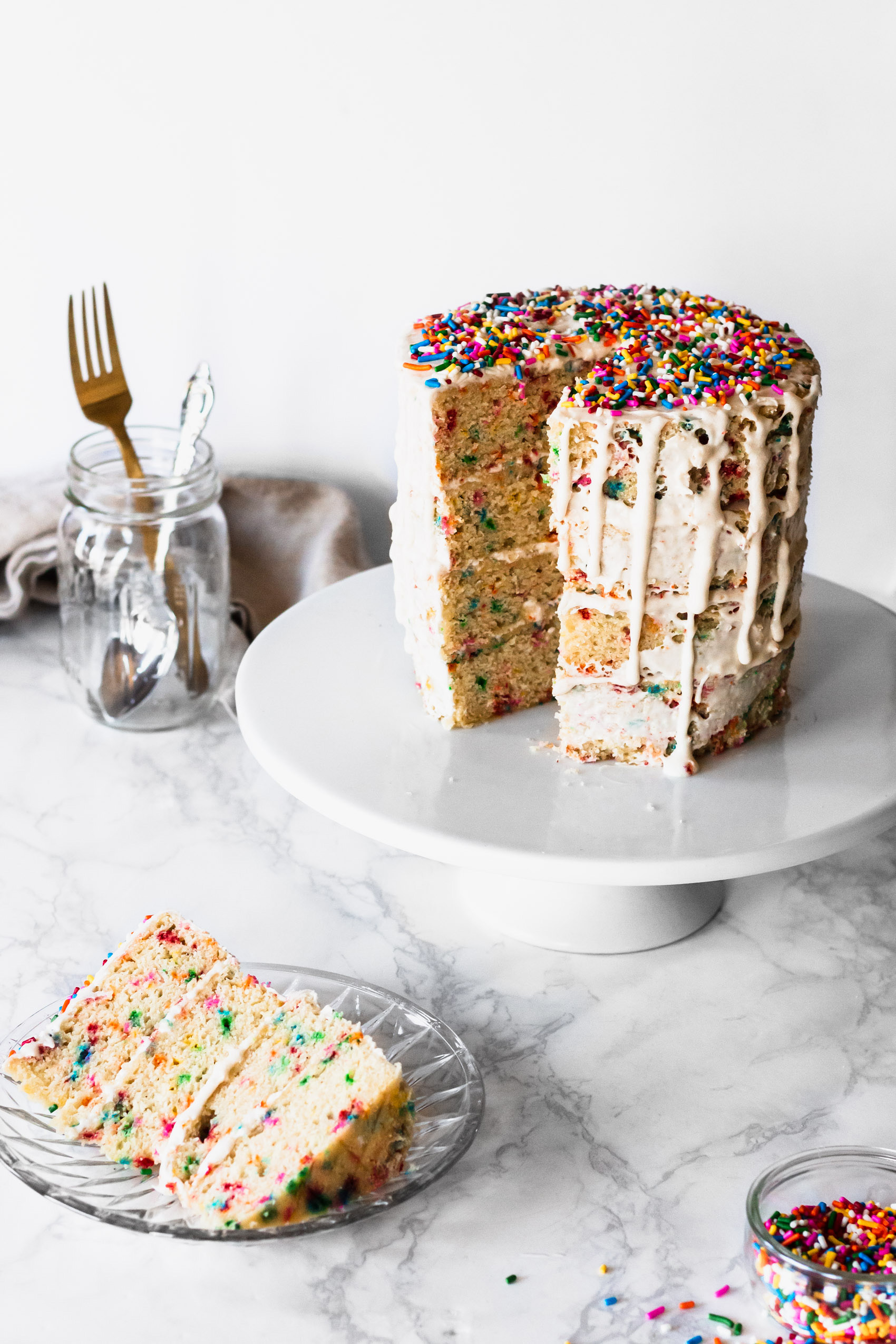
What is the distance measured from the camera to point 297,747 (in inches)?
62.7

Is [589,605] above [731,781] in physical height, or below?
above

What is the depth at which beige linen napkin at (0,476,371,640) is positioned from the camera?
230 centimetres

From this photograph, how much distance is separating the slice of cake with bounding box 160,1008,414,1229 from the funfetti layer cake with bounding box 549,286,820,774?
0.50 metres

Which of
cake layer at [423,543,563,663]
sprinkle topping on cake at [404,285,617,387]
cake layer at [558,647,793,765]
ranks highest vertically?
sprinkle topping on cake at [404,285,617,387]

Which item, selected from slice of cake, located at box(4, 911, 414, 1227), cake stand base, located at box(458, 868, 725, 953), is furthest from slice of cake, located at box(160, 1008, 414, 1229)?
cake stand base, located at box(458, 868, 725, 953)

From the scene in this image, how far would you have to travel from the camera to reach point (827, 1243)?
1.16 meters

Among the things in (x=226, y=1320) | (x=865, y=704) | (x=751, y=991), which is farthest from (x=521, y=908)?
(x=226, y=1320)

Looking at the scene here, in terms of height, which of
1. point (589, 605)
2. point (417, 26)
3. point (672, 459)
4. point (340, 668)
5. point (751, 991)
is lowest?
point (751, 991)

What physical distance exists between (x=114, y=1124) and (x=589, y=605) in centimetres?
72

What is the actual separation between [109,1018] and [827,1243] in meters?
0.70

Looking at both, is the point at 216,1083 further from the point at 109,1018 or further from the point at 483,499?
the point at 483,499

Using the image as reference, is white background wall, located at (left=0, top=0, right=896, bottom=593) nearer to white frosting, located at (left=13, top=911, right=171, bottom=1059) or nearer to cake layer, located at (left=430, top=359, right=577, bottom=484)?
cake layer, located at (left=430, top=359, right=577, bottom=484)

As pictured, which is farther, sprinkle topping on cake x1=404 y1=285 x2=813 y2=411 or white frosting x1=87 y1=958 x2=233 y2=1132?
sprinkle topping on cake x1=404 y1=285 x2=813 y2=411

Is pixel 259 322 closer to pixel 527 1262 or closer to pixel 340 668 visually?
pixel 340 668
